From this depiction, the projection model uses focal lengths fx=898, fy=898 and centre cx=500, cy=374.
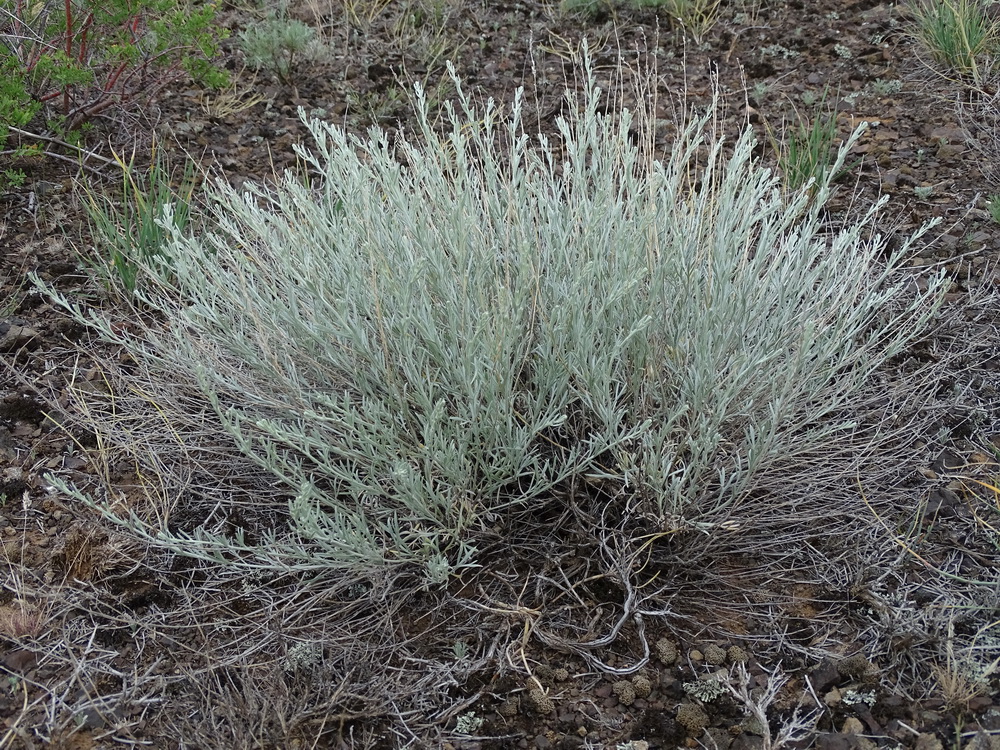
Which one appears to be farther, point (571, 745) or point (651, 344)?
point (651, 344)

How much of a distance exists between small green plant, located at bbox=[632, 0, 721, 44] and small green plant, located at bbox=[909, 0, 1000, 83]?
99 centimetres

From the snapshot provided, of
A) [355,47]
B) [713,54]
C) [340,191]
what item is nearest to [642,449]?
[340,191]

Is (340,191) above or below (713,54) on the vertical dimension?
above

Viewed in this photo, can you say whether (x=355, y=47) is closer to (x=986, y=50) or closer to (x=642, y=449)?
(x=986, y=50)

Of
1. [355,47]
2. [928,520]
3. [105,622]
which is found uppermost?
[355,47]

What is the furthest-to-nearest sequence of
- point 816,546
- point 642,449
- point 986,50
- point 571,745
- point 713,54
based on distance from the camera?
1. point 713,54
2. point 986,50
3. point 816,546
4. point 642,449
5. point 571,745

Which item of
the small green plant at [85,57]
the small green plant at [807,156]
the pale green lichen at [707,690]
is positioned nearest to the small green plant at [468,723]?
the pale green lichen at [707,690]

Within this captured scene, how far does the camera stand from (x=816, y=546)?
2279mm

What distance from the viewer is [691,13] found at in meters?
4.71

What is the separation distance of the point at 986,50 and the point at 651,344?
2.98 meters

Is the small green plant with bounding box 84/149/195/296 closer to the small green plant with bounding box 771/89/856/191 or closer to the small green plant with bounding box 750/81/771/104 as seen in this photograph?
the small green plant with bounding box 771/89/856/191

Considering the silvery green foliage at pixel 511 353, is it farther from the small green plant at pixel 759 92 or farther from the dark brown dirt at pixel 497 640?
the small green plant at pixel 759 92

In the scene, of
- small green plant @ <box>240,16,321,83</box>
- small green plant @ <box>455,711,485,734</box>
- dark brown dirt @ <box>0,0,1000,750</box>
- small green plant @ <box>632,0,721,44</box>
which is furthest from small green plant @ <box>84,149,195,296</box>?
small green plant @ <box>632,0,721,44</box>

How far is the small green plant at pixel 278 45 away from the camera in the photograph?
442 centimetres
